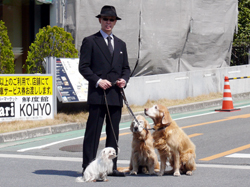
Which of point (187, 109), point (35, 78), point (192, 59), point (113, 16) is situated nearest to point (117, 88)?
point (113, 16)

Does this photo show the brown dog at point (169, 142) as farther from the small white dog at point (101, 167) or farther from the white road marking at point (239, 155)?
the white road marking at point (239, 155)

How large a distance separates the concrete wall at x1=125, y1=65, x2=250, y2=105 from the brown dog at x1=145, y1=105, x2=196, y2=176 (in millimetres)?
7723

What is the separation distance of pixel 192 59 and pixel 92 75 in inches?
488

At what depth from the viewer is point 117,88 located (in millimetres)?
6598

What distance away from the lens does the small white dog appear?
6.20 m

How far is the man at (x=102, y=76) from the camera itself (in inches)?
254

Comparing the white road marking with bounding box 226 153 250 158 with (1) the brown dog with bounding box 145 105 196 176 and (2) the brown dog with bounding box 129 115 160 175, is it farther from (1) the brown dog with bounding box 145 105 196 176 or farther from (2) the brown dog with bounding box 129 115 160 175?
(2) the brown dog with bounding box 129 115 160 175

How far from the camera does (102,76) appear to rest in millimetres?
6523

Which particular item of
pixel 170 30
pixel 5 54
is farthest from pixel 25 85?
pixel 170 30

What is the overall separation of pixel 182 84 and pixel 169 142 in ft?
32.0

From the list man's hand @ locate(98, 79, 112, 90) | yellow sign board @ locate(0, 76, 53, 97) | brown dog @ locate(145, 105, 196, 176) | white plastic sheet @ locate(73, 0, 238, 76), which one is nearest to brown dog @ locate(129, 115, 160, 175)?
brown dog @ locate(145, 105, 196, 176)

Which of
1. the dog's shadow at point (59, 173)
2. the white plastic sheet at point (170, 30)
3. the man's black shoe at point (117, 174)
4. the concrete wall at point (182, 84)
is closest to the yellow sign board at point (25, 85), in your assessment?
the concrete wall at point (182, 84)

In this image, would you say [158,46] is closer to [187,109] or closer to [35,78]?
[187,109]

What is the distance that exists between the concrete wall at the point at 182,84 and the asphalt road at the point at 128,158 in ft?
8.00
